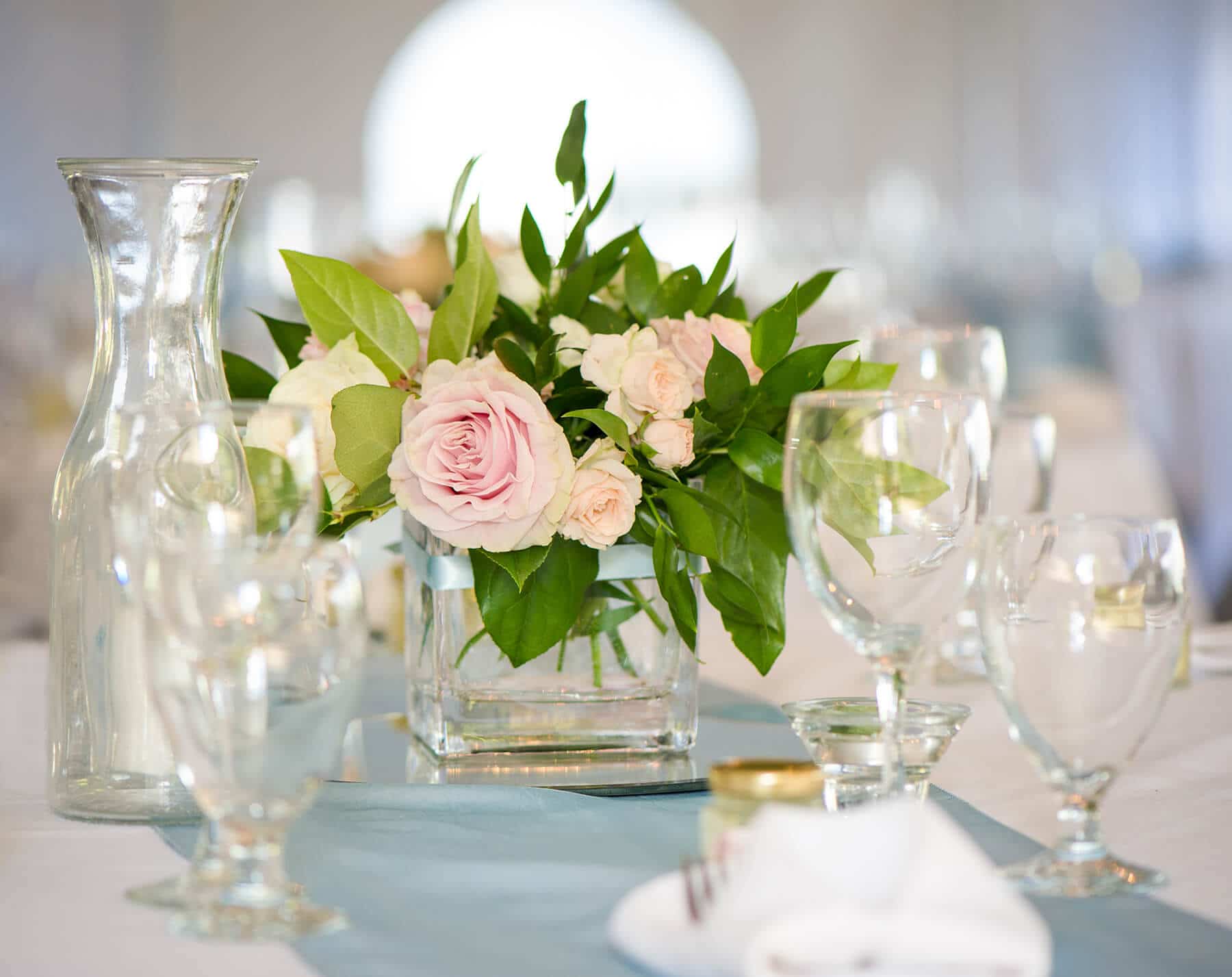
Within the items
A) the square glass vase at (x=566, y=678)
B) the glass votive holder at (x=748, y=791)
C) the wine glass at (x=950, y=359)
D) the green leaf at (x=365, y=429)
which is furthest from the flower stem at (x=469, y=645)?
the wine glass at (x=950, y=359)

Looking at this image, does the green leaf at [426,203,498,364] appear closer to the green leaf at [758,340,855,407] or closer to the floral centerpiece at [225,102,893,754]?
the floral centerpiece at [225,102,893,754]

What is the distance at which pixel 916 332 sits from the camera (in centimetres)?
130

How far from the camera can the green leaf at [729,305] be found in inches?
36.7

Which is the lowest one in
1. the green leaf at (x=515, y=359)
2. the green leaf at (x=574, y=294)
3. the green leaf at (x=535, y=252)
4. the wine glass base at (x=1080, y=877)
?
the wine glass base at (x=1080, y=877)

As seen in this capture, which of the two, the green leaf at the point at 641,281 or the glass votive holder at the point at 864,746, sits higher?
the green leaf at the point at 641,281

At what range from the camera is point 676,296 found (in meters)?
0.91

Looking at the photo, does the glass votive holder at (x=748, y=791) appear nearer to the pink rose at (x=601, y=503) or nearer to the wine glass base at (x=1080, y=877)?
the wine glass base at (x=1080, y=877)

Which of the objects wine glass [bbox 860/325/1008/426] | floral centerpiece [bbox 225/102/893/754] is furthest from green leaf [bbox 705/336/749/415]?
wine glass [bbox 860/325/1008/426]

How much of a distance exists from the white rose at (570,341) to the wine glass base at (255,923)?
13.8 inches

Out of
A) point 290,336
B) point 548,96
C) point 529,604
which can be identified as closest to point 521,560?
point 529,604

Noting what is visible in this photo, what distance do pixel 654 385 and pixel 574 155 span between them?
174mm

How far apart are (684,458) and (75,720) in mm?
329

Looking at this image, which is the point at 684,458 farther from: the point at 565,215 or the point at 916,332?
the point at 916,332

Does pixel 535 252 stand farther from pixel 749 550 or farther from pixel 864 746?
pixel 864 746
